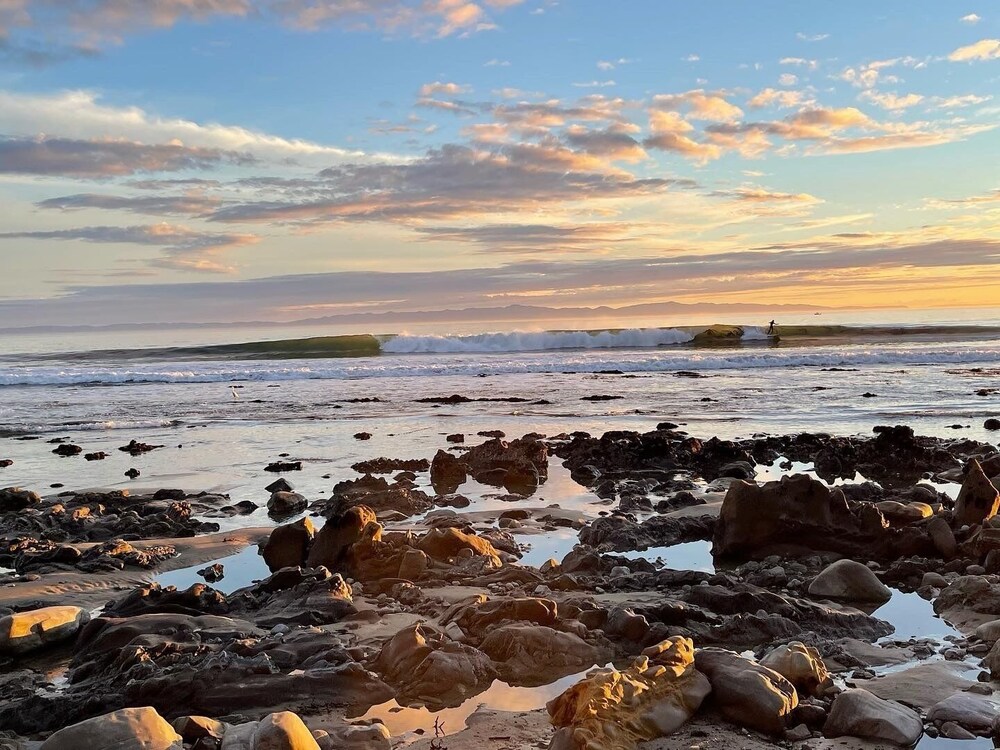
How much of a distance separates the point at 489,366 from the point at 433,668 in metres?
31.6

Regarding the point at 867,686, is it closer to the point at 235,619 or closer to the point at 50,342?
the point at 235,619

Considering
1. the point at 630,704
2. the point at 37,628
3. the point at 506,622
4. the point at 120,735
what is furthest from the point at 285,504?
the point at 630,704

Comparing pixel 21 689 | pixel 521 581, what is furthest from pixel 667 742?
pixel 21 689

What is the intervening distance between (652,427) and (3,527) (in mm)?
11101

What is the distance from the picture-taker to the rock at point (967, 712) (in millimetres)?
3990

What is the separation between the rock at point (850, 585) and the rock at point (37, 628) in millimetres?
5299

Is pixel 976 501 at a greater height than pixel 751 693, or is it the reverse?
pixel 976 501

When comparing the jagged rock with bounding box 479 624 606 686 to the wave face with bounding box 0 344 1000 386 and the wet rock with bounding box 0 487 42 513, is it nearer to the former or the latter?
the wet rock with bounding box 0 487 42 513

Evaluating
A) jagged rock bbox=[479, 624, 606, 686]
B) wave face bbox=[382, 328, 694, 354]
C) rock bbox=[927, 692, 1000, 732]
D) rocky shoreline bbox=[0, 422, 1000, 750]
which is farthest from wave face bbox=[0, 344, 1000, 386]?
rock bbox=[927, 692, 1000, 732]

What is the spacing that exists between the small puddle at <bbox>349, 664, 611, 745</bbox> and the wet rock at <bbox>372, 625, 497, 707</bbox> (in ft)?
0.26

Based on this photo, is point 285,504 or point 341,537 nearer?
point 341,537

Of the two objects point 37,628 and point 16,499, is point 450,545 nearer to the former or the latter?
point 37,628

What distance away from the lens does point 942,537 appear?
7.07 metres

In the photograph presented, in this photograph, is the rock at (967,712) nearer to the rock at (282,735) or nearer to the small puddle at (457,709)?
the small puddle at (457,709)
